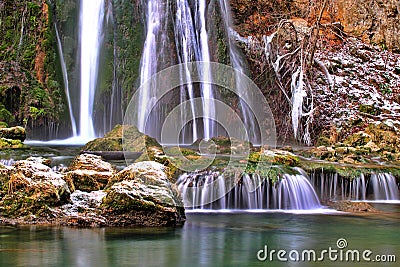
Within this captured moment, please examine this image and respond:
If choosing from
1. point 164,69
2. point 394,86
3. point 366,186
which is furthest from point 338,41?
point 366,186

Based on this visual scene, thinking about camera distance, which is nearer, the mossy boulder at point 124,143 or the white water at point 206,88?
the mossy boulder at point 124,143

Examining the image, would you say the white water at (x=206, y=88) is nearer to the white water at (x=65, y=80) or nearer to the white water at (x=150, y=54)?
the white water at (x=150, y=54)

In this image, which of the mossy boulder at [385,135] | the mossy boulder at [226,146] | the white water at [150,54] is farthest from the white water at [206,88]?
the mossy boulder at [385,135]

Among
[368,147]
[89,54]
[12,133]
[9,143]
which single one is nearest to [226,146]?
[368,147]

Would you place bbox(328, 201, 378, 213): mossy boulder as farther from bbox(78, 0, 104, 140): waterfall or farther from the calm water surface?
bbox(78, 0, 104, 140): waterfall

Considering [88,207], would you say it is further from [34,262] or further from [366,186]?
[366,186]

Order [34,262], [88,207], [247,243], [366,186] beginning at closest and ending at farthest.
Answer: [34,262]
[247,243]
[88,207]
[366,186]

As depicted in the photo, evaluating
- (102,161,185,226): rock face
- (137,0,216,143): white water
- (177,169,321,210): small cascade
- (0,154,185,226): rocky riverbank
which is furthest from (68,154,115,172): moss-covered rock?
(137,0,216,143): white water

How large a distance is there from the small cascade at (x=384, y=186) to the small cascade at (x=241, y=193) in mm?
1780

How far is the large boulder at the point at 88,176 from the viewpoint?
8.83 metres

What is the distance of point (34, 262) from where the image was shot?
A: 19.5 feet

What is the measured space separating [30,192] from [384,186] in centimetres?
761

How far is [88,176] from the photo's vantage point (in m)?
8.96

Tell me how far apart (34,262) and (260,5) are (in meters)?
19.3
